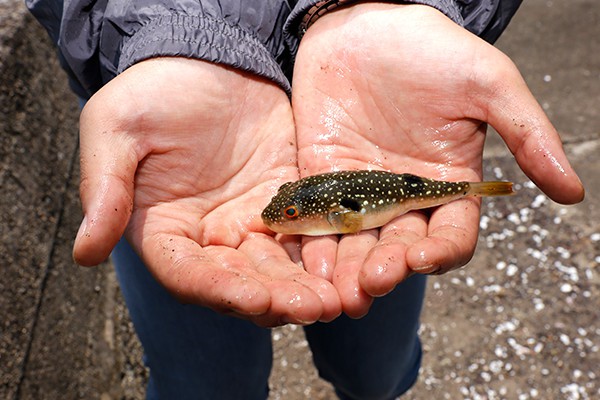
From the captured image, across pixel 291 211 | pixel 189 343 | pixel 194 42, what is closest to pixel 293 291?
pixel 291 211

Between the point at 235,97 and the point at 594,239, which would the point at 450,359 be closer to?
the point at 594,239

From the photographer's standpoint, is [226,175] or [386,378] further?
[386,378]

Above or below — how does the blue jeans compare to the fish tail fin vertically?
below

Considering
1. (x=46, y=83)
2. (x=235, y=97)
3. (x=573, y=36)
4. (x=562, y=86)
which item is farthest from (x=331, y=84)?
(x=573, y=36)

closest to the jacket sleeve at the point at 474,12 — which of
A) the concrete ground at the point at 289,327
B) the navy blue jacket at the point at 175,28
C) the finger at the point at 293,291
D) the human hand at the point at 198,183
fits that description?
the navy blue jacket at the point at 175,28

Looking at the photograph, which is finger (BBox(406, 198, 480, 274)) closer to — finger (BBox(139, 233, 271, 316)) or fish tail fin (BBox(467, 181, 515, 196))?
fish tail fin (BBox(467, 181, 515, 196))

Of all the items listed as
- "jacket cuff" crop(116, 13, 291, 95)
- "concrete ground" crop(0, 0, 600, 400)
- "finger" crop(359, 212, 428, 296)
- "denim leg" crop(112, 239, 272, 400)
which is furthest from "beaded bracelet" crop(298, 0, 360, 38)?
"concrete ground" crop(0, 0, 600, 400)

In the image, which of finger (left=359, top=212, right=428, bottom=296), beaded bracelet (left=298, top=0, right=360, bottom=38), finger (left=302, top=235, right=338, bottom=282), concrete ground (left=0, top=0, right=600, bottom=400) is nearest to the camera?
finger (left=359, top=212, right=428, bottom=296)
